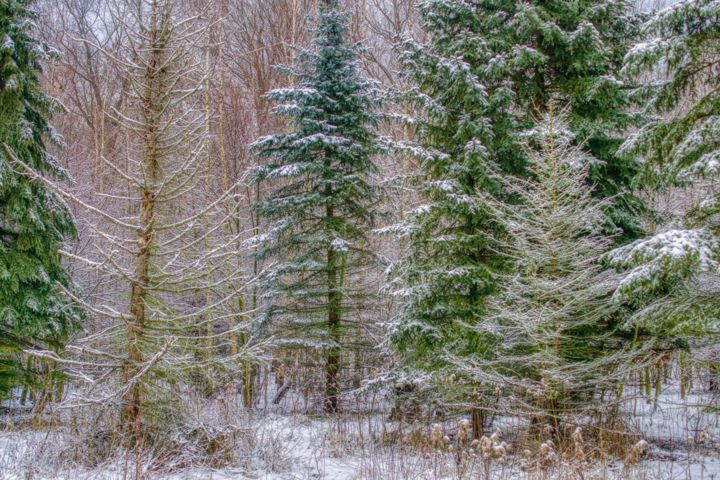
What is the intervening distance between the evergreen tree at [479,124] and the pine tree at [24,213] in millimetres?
6742

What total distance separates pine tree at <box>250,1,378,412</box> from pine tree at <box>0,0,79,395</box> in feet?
14.3

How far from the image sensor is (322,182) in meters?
11.9

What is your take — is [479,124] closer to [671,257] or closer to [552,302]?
[552,302]

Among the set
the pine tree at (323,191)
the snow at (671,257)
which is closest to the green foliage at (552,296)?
the snow at (671,257)

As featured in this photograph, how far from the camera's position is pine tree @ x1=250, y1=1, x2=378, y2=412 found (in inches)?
467

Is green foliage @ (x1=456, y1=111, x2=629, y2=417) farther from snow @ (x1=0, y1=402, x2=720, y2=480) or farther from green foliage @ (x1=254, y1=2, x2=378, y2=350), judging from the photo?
green foliage @ (x1=254, y1=2, x2=378, y2=350)

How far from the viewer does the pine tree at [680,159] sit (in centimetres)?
543

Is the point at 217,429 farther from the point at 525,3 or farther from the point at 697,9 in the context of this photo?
the point at 525,3

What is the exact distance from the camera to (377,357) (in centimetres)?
1279

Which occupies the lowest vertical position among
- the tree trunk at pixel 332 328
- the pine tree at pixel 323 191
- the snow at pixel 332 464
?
the snow at pixel 332 464

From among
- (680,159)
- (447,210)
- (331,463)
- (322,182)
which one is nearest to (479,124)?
(447,210)

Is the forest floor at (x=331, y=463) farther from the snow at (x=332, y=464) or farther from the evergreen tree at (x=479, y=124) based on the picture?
the evergreen tree at (x=479, y=124)

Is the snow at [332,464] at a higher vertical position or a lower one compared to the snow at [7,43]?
lower

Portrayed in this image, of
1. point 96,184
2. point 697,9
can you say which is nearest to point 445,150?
point 697,9
